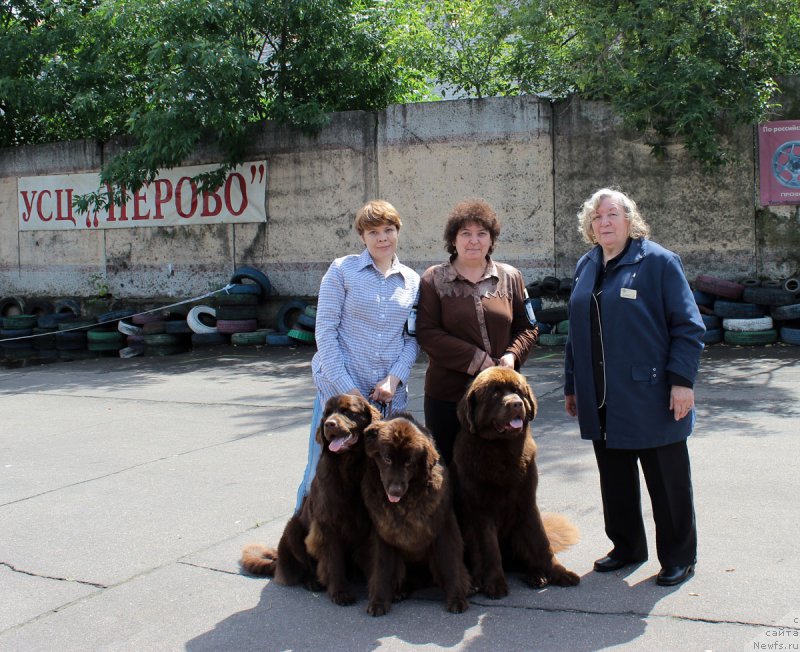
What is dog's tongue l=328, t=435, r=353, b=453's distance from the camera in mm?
4002

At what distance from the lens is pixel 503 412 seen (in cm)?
398

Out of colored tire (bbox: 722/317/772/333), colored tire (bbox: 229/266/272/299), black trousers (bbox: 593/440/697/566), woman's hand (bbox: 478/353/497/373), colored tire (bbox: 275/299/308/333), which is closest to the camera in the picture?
black trousers (bbox: 593/440/697/566)

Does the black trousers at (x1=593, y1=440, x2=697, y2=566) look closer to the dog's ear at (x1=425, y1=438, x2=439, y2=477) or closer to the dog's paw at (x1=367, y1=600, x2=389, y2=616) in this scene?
the dog's ear at (x1=425, y1=438, x2=439, y2=477)

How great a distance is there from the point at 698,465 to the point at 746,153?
743 cm

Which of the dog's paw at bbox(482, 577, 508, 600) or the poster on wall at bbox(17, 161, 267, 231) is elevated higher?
the poster on wall at bbox(17, 161, 267, 231)

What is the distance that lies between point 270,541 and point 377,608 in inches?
52.0

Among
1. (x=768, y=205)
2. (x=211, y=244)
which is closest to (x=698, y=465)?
(x=768, y=205)

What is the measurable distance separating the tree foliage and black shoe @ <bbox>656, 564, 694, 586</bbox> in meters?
8.42

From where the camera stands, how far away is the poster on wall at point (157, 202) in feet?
51.3

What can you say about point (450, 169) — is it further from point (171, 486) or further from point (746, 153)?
point (171, 486)

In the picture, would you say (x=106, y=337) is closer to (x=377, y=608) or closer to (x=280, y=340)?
(x=280, y=340)

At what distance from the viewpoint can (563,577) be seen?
14.2ft

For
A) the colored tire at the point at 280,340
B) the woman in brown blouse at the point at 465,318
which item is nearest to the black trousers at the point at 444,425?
the woman in brown blouse at the point at 465,318

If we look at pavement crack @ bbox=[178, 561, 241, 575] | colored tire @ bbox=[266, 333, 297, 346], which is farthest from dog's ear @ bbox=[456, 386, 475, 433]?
colored tire @ bbox=[266, 333, 297, 346]
